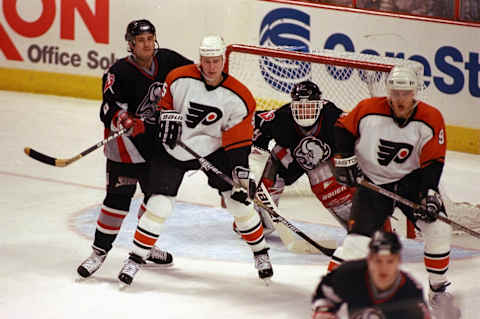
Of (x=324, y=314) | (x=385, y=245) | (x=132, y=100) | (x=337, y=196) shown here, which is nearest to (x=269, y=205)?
(x=337, y=196)

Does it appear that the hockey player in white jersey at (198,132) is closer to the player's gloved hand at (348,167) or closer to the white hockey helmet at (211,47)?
the white hockey helmet at (211,47)

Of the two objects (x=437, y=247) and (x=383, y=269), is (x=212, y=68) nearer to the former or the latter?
(x=437, y=247)

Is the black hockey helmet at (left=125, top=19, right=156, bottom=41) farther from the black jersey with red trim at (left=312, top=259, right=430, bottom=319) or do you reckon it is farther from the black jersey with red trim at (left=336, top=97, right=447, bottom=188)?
the black jersey with red trim at (left=312, top=259, right=430, bottom=319)

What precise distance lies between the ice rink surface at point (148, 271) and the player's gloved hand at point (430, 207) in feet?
1.74

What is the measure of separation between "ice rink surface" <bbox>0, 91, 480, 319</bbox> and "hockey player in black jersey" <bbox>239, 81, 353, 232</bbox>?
0.36 metres

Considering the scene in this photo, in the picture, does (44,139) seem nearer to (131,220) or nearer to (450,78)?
(131,220)

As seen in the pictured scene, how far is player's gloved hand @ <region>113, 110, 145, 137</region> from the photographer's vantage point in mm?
4309

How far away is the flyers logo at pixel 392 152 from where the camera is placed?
12.8 feet

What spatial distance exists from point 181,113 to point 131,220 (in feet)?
4.40

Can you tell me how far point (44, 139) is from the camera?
746cm

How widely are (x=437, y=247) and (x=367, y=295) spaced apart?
128 centimetres

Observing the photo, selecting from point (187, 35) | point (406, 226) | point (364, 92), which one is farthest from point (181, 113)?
point (187, 35)

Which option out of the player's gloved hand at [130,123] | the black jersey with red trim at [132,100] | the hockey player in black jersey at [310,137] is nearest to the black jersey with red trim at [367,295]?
the player's gloved hand at [130,123]

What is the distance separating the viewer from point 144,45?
4.41 m
